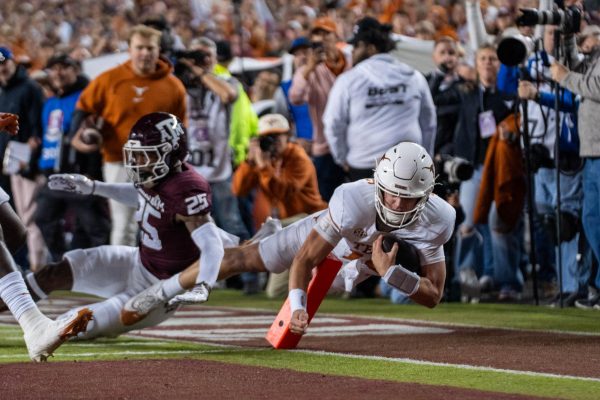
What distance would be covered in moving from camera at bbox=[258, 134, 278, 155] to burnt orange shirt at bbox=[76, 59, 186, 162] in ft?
2.56

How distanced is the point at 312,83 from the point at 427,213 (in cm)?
468

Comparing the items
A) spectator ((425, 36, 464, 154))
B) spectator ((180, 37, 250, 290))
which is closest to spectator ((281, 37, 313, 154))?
spectator ((180, 37, 250, 290))

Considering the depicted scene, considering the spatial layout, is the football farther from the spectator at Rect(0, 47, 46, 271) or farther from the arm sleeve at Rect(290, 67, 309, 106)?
the spectator at Rect(0, 47, 46, 271)

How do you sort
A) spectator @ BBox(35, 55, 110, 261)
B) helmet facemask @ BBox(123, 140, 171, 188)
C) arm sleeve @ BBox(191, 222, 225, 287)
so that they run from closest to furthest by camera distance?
arm sleeve @ BBox(191, 222, 225, 287) → helmet facemask @ BBox(123, 140, 171, 188) → spectator @ BBox(35, 55, 110, 261)

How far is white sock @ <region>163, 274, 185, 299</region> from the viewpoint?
23.3ft

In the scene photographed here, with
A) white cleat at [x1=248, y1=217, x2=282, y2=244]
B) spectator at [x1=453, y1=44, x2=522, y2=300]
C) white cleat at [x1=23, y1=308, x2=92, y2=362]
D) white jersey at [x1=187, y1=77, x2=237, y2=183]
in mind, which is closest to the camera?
white cleat at [x1=23, y1=308, x2=92, y2=362]

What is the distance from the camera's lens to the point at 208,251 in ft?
22.7

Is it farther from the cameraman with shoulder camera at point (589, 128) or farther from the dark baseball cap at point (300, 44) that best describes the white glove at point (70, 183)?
the dark baseball cap at point (300, 44)

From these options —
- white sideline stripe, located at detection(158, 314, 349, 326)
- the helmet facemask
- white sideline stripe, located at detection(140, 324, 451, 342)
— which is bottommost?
white sideline stripe, located at detection(158, 314, 349, 326)

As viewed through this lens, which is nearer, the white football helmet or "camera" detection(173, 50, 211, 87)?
the white football helmet

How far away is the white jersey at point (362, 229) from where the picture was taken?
652 cm

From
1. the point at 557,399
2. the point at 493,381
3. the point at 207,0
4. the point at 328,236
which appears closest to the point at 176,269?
the point at 328,236

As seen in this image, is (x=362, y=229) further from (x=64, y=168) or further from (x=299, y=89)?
(x=64, y=168)

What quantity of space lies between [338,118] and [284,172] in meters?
0.90
